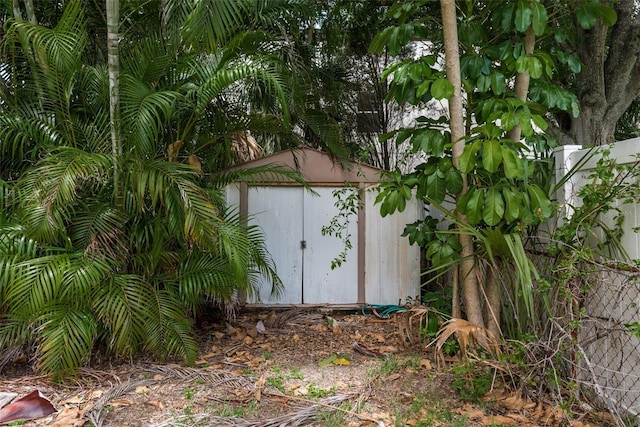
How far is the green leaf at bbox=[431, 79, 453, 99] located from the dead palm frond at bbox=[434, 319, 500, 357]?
1719 millimetres

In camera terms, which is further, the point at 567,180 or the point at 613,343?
the point at 567,180

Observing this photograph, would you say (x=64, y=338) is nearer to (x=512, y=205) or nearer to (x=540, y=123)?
(x=512, y=205)

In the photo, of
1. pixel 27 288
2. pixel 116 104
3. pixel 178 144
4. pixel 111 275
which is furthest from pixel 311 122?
pixel 27 288

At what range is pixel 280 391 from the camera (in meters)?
3.77

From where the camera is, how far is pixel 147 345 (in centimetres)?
407

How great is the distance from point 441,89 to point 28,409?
360cm

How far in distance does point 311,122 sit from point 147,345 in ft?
9.15

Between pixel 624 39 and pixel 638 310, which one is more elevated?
pixel 624 39

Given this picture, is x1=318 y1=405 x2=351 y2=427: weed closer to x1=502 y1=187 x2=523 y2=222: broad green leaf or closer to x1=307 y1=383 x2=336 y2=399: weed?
x1=307 y1=383 x2=336 y2=399: weed

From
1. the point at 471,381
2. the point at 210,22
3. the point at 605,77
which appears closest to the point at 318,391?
the point at 471,381

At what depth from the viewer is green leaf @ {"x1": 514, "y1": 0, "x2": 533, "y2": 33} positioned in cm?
353

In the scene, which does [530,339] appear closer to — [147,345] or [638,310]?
[638,310]

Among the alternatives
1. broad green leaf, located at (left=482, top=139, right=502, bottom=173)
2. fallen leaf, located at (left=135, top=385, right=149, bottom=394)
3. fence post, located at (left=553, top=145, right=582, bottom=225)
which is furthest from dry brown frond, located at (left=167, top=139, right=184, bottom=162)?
fence post, located at (left=553, top=145, right=582, bottom=225)

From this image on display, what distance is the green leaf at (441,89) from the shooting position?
11.9 feet
